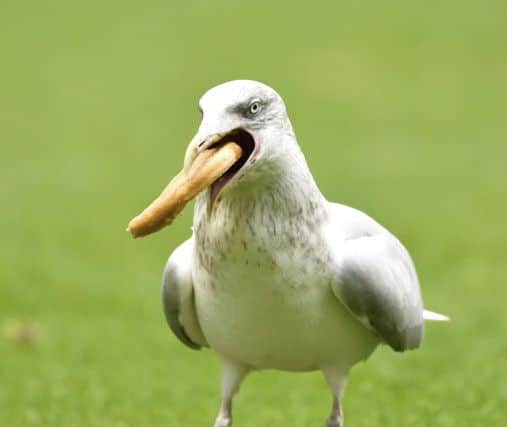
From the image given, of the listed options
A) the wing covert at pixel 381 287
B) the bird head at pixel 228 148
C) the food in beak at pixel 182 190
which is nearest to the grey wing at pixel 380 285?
the wing covert at pixel 381 287

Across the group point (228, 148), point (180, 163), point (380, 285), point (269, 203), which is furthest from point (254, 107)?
point (180, 163)

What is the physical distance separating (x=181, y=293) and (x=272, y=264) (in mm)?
660

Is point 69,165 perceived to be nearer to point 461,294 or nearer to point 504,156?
point 504,156

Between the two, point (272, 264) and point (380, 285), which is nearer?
point (272, 264)

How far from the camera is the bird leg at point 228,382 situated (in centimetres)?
525

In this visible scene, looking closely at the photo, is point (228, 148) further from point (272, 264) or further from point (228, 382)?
point (228, 382)

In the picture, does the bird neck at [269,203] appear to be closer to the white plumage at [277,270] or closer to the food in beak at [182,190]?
the white plumage at [277,270]

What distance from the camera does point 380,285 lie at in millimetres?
4859

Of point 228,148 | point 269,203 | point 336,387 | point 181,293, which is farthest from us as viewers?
point 336,387

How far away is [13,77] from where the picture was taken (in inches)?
842

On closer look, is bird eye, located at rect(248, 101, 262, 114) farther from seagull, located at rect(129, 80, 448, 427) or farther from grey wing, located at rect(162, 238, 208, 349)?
grey wing, located at rect(162, 238, 208, 349)

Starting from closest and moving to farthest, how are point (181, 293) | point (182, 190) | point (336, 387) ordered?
point (182, 190), point (181, 293), point (336, 387)

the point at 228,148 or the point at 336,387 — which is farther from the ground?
the point at 228,148

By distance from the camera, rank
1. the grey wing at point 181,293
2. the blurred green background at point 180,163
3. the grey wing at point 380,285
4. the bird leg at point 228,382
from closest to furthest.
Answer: the grey wing at point 380,285
the grey wing at point 181,293
the bird leg at point 228,382
the blurred green background at point 180,163
